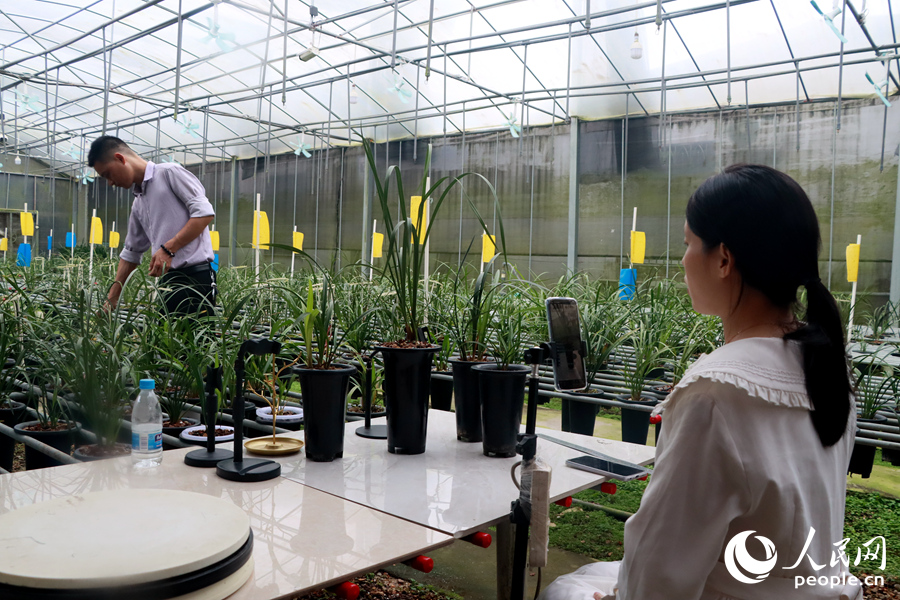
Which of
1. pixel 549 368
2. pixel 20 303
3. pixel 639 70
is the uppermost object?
pixel 639 70

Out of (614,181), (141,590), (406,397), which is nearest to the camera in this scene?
(141,590)

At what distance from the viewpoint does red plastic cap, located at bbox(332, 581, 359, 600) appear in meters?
0.83

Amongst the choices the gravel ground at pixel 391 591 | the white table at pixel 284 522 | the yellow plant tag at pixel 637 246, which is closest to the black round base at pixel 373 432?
the white table at pixel 284 522

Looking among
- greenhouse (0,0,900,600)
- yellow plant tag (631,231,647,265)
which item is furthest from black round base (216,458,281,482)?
yellow plant tag (631,231,647,265)

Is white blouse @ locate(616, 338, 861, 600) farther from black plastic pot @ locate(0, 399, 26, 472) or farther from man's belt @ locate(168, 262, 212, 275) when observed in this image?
man's belt @ locate(168, 262, 212, 275)

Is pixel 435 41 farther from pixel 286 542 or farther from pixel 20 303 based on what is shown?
pixel 286 542

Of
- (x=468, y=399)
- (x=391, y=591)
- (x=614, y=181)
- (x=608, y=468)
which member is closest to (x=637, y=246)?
(x=614, y=181)

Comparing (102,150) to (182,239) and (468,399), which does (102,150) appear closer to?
(182,239)

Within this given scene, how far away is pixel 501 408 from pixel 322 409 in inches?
14.6

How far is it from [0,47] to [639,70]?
10.2m

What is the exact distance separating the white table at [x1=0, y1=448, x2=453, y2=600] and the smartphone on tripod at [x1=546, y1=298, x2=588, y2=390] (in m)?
0.49

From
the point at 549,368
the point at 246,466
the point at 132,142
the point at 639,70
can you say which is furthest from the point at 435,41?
the point at 132,142

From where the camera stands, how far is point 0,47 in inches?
436

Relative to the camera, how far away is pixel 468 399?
1.55 meters
